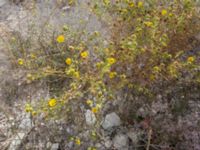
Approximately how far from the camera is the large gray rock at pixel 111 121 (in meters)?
2.92

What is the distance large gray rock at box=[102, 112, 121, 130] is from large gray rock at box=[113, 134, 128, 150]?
10cm

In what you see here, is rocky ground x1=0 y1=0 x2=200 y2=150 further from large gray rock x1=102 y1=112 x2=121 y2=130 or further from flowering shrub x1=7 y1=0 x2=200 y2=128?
flowering shrub x1=7 y1=0 x2=200 y2=128

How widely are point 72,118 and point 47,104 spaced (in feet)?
1.61

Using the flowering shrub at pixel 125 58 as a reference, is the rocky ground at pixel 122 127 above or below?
below

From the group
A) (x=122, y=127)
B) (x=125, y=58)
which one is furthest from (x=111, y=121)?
(x=125, y=58)

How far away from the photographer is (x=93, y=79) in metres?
2.43

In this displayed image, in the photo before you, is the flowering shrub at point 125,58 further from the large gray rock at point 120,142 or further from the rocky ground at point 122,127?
the large gray rock at point 120,142

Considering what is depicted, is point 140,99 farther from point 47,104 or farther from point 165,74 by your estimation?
point 47,104

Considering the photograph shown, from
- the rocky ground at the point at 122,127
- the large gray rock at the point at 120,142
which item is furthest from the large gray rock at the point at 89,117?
the large gray rock at the point at 120,142

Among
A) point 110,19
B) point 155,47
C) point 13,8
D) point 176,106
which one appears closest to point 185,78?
point 176,106

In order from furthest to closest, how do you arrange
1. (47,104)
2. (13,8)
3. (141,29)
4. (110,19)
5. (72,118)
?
1. (13,8)
2. (110,19)
3. (72,118)
4. (141,29)
5. (47,104)

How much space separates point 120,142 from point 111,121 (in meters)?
0.19

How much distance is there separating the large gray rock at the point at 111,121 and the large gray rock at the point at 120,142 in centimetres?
10

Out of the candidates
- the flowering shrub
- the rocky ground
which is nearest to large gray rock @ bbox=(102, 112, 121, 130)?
the rocky ground
